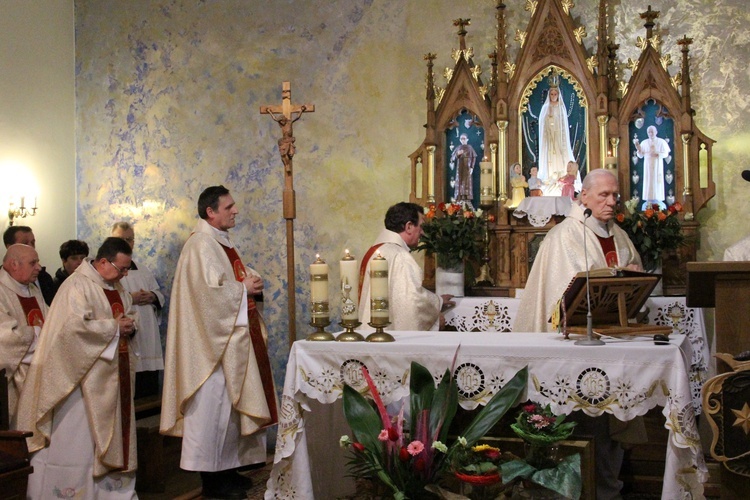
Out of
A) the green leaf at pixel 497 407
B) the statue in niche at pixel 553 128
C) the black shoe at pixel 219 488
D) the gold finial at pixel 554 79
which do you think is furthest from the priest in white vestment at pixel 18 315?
the gold finial at pixel 554 79

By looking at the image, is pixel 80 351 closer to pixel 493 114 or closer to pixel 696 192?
pixel 493 114

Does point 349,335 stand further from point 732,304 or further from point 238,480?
point 238,480

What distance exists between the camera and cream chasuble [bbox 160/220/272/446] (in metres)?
5.82

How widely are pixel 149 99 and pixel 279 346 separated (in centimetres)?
285

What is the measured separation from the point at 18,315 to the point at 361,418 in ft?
9.75

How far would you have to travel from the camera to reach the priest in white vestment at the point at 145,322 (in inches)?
316

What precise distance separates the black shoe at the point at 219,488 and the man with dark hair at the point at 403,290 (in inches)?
59.1

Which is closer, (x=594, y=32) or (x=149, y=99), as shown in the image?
(x=594, y=32)

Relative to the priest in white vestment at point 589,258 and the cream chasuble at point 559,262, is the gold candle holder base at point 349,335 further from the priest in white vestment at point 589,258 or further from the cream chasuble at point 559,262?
the cream chasuble at point 559,262

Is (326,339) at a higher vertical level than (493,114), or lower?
lower

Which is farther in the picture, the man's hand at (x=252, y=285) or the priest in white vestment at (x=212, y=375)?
the man's hand at (x=252, y=285)

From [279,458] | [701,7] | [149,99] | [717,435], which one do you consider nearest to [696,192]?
[701,7]

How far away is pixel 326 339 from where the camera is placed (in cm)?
447

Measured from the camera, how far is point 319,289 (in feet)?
14.9
